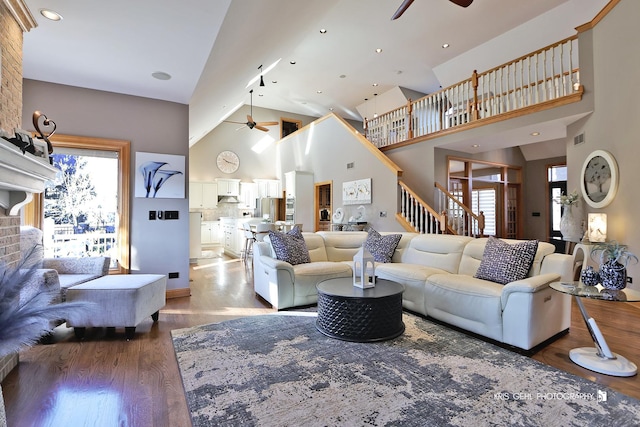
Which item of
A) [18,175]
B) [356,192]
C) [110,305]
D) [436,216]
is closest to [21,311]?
[18,175]

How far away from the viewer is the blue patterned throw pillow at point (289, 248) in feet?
13.1

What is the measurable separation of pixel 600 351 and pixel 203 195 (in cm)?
941

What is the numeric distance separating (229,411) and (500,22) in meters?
7.92

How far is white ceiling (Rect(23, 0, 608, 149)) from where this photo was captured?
2447 millimetres

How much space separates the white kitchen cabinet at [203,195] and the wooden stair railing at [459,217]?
21.9 feet

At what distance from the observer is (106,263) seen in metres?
3.58

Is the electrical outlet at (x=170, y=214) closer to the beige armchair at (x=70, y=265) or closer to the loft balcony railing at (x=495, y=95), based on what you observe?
the beige armchair at (x=70, y=265)

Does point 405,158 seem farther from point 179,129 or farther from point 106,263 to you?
point 106,263

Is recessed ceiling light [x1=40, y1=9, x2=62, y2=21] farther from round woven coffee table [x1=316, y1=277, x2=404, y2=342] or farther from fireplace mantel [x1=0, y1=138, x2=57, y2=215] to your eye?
round woven coffee table [x1=316, y1=277, x2=404, y2=342]

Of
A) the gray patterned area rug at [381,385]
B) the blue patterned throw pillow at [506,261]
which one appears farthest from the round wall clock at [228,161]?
the blue patterned throw pillow at [506,261]

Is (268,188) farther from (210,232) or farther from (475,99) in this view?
(475,99)

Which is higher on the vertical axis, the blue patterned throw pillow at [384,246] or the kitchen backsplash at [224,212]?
the kitchen backsplash at [224,212]

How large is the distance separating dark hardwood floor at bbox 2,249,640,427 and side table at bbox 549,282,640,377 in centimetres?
6

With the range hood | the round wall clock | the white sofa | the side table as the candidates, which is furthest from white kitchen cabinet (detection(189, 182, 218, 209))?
the side table
